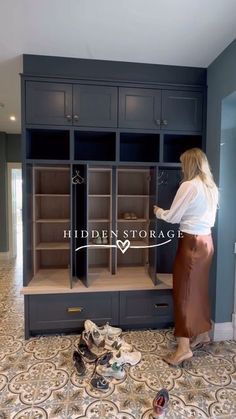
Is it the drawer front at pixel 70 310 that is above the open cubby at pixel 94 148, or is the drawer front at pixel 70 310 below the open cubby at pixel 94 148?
below

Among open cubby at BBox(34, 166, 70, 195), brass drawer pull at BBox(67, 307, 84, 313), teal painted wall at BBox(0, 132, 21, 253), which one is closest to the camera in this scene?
brass drawer pull at BBox(67, 307, 84, 313)

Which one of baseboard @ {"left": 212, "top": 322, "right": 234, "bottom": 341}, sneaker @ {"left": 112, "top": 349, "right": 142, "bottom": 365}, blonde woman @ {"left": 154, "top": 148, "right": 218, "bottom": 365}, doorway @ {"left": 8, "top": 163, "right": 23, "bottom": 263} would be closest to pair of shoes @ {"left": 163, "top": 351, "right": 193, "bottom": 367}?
blonde woman @ {"left": 154, "top": 148, "right": 218, "bottom": 365}

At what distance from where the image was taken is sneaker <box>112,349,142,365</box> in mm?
1991

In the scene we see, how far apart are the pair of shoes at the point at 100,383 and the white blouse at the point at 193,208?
4.09ft

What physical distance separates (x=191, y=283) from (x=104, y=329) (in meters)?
0.95

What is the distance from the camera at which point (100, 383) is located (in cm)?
182

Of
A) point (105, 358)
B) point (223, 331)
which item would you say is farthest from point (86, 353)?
point (223, 331)

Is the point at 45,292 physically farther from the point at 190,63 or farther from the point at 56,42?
Result: the point at 190,63

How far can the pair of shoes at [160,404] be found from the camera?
1.57m

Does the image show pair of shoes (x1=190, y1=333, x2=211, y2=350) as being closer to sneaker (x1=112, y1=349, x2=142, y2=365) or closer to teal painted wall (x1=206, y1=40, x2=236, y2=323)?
teal painted wall (x1=206, y1=40, x2=236, y2=323)

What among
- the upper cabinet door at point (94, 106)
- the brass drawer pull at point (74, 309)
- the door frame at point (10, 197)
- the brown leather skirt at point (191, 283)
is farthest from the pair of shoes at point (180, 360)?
the door frame at point (10, 197)

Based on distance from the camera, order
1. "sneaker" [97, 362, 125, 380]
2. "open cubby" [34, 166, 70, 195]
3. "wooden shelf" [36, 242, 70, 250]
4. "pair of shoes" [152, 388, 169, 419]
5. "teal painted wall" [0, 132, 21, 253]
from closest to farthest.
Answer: "pair of shoes" [152, 388, 169, 419], "sneaker" [97, 362, 125, 380], "wooden shelf" [36, 242, 70, 250], "open cubby" [34, 166, 70, 195], "teal painted wall" [0, 132, 21, 253]

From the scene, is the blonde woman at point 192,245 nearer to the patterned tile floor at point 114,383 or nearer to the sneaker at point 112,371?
the patterned tile floor at point 114,383

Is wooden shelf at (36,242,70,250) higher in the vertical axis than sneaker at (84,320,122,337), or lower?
higher
